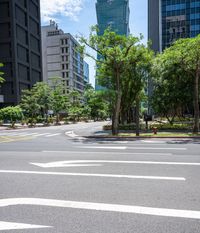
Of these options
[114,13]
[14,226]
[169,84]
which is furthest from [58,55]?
[14,226]

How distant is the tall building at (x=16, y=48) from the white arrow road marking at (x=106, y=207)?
187 feet

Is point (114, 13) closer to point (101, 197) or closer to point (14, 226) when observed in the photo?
point (101, 197)

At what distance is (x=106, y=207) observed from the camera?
4.68 meters

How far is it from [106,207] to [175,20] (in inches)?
2911

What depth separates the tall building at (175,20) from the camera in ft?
220

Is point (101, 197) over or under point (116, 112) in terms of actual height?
under

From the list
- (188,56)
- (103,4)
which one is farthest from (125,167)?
(103,4)

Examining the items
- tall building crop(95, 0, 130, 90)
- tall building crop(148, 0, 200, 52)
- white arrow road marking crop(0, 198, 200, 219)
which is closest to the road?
white arrow road marking crop(0, 198, 200, 219)

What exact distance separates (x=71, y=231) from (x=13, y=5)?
216ft

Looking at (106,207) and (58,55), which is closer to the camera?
(106,207)

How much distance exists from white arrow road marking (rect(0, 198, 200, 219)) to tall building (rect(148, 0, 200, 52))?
216ft

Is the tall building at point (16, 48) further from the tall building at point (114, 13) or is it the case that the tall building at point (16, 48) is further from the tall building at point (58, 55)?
the tall building at point (114, 13)

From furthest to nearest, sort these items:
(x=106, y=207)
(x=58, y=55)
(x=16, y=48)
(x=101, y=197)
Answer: (x=58, y=55) → (x=16, y=48) → (x=101, y=197) → (x=106, y=207)

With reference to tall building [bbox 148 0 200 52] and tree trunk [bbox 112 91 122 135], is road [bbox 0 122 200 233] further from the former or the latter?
tall building [bbox 148 0 200 52]
